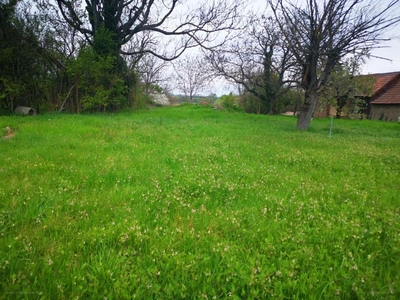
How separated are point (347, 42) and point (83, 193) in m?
13.8

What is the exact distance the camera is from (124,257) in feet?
6.73

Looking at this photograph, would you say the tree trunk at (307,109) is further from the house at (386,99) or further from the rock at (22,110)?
the house at (386,99)

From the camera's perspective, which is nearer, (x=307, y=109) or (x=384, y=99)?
(x=307, y=109)

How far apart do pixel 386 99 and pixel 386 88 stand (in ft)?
12.3

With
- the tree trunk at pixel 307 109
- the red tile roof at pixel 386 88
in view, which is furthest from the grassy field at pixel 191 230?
the red tile roof at pixel 386 88

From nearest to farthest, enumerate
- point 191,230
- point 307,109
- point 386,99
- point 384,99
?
point 191,230
point 307,109
point 386,99
point 384,99

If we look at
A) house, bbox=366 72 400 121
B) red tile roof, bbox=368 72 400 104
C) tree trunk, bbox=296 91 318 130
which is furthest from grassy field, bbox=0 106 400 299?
red tile roof, bbox=368 72 400 104

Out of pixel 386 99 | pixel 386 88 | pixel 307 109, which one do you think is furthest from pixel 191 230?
pixel 386 88

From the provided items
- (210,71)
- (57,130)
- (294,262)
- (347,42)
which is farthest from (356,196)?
(210,71)

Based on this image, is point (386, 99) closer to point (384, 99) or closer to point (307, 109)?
point (384, 99)

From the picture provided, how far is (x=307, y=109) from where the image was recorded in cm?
1338

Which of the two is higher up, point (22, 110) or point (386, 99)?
point (386, 99)

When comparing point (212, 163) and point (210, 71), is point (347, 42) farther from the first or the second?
point (210, 71)

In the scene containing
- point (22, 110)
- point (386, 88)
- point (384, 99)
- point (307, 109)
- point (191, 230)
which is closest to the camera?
point (191, 230)
